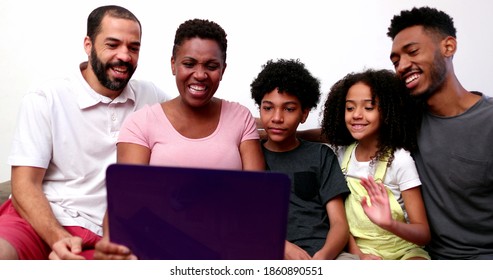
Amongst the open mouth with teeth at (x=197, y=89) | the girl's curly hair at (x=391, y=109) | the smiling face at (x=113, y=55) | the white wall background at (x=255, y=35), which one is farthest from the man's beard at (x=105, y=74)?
the girl's curly hair at (x=391, y=109)

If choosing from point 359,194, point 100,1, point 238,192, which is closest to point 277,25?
point 100,1

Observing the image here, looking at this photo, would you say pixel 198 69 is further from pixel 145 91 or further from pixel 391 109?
pixel 391 109

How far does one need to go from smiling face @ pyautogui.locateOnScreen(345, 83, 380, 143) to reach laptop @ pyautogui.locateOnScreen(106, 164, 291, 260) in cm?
73

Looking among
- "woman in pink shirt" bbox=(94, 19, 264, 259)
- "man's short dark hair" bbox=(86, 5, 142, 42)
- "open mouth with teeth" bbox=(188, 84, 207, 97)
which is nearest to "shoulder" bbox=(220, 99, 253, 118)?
"woman in pink shirt" bbox=(94, 19, 264, 259)

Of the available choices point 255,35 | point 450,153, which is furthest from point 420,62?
point 255,35

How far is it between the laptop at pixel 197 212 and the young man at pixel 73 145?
58cm

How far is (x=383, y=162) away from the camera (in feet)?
4.76

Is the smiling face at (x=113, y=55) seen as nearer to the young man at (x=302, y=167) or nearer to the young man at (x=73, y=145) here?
the young man at (x=73, y=145)

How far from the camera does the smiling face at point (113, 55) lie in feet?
5.03

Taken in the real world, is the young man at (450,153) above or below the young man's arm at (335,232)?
above

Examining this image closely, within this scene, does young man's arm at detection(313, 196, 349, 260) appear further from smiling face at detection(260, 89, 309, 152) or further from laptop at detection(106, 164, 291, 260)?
laptop at detection(106, 164, 291, 260)

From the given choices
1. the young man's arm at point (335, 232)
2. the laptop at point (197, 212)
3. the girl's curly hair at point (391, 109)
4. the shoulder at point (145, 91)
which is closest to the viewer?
the laptop at point (197, 212)

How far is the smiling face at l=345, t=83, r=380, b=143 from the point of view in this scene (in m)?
1.48
